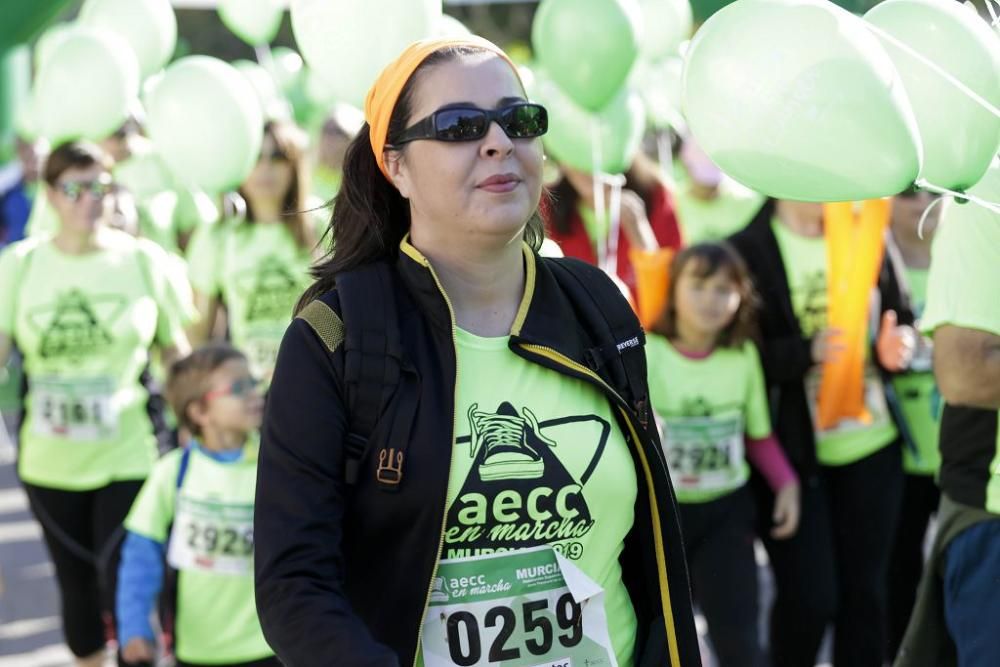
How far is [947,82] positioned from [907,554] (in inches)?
120

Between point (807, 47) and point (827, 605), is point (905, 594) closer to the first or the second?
point (827, 605)

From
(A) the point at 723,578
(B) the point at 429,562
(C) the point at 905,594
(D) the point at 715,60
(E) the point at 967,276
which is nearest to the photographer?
(B) the point at 429,562

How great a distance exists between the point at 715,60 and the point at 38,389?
348 centimetres

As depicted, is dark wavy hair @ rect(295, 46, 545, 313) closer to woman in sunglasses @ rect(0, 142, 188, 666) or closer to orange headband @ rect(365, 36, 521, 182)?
orange headband @ rect(365, 36, 521, 182)

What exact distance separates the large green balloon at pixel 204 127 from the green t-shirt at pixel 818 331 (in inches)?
72.4

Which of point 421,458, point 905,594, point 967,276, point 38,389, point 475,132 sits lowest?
point 905,594

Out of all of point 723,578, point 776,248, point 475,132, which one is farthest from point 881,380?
point 475,132

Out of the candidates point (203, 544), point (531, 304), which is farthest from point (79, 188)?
Result: point (531, 304)

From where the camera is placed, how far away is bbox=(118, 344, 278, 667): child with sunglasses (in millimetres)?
4309

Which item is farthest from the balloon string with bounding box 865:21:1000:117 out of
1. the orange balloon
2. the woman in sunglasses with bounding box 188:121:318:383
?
the woman in sunglasses with bounding box 188:121:318:383

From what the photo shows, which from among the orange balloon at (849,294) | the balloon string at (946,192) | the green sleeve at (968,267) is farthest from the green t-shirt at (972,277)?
the orange balloon at (849,294)

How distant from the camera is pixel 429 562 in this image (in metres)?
2.40

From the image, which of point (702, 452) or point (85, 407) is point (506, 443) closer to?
point (702, 452)

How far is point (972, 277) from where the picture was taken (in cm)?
314
